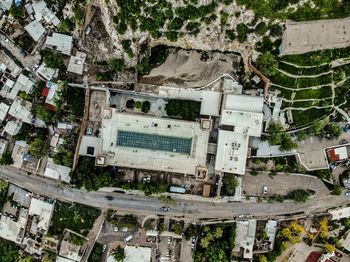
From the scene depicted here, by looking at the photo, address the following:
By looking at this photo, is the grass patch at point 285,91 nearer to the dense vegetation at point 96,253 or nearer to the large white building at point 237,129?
the large white building at point 237,129

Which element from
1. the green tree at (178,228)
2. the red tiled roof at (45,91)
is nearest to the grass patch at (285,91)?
the green tree at (178,228)

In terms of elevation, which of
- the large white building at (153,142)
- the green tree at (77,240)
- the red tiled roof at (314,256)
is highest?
the large white building at (153,142)

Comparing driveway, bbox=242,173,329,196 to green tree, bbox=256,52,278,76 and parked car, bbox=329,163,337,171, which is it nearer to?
parked car, bbox=329,163,337,171

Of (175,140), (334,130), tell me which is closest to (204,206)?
(175,140)

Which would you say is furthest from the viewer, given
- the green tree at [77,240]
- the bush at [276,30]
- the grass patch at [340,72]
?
the green tree at [77,240]

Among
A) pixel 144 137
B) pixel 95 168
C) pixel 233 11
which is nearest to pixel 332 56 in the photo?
pixel 233 11

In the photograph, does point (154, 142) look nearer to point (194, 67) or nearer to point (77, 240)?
point (194, 67)

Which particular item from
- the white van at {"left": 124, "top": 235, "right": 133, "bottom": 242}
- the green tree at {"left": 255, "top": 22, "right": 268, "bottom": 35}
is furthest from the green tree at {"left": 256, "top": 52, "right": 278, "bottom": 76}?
the white van at {"left": 124, "top": 235, "right": 133, "bottom": 242}
